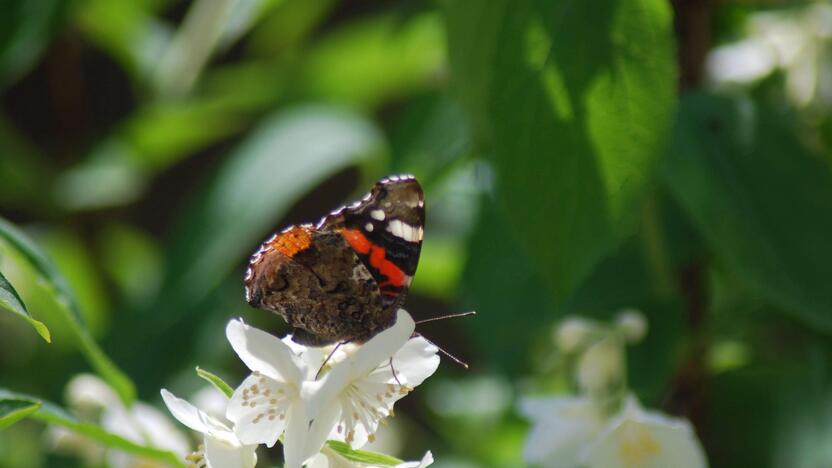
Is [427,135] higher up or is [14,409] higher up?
[14,409]

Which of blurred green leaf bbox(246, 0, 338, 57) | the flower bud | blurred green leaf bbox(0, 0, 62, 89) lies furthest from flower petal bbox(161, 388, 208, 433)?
blurred green leaf bbox(246, 0, 338, 57)

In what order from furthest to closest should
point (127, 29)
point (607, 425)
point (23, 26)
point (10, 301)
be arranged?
point (127, 29) → point (23, 26) → point (607, 425) → point (10, 301)

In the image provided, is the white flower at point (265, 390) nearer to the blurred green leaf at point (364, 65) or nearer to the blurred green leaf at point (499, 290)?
the blurred green leaf at point (499, 290)

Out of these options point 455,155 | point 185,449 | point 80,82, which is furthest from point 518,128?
point 80,82

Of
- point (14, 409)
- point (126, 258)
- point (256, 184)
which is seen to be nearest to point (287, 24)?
point (126, 258)

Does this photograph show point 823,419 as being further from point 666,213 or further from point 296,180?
point 296,180

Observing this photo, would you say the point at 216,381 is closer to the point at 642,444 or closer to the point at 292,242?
the point at 292,242

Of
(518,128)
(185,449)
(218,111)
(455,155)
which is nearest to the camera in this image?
(518,128)

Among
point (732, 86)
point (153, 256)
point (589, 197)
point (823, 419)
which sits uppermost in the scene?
point (589, 197)
